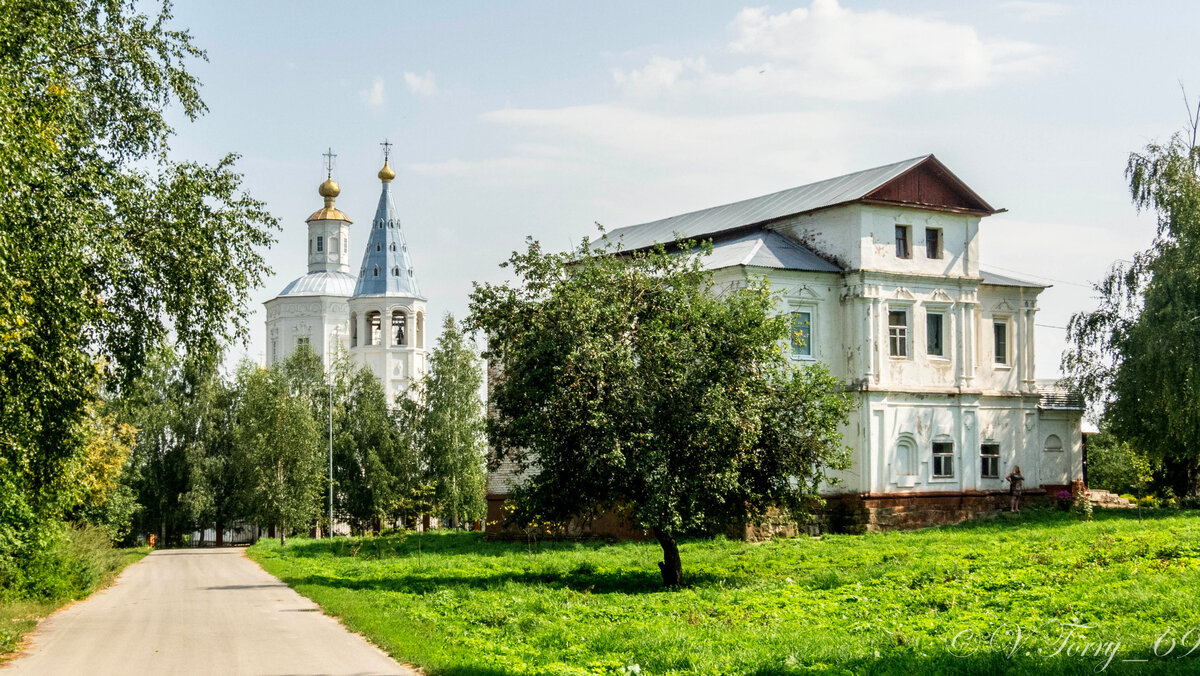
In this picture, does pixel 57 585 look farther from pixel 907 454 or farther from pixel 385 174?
pixel 385 174

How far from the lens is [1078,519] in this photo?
3369 centimetres

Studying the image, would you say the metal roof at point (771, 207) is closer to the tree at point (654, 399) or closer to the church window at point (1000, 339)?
the church window at point (1000, 339)

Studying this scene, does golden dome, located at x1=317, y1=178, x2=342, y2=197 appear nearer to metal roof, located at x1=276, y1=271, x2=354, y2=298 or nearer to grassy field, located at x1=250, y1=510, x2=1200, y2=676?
metal roof, located at x1=276, y1=271, x2=354, y2=298

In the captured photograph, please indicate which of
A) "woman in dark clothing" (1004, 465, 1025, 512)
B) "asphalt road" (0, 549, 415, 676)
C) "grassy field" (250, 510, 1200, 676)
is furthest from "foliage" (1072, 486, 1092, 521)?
"asphalt road" (0, 549, 415, 676)

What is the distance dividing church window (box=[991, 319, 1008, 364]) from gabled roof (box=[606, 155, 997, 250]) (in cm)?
432

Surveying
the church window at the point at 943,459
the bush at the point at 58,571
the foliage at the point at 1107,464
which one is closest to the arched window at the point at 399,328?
the foliage at the point at 1107,464

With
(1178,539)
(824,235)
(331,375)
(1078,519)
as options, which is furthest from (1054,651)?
(331,375)

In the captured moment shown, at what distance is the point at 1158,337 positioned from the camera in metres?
35.1

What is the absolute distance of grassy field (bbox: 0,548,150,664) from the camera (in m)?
15.8

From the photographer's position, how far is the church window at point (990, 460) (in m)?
38.9

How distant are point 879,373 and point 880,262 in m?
3.52

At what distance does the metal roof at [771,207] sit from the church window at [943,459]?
8429 millimetres

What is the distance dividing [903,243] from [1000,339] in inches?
238

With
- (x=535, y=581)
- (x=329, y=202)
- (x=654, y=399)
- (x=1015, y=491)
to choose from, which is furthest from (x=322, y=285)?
(x=654, y=399)
